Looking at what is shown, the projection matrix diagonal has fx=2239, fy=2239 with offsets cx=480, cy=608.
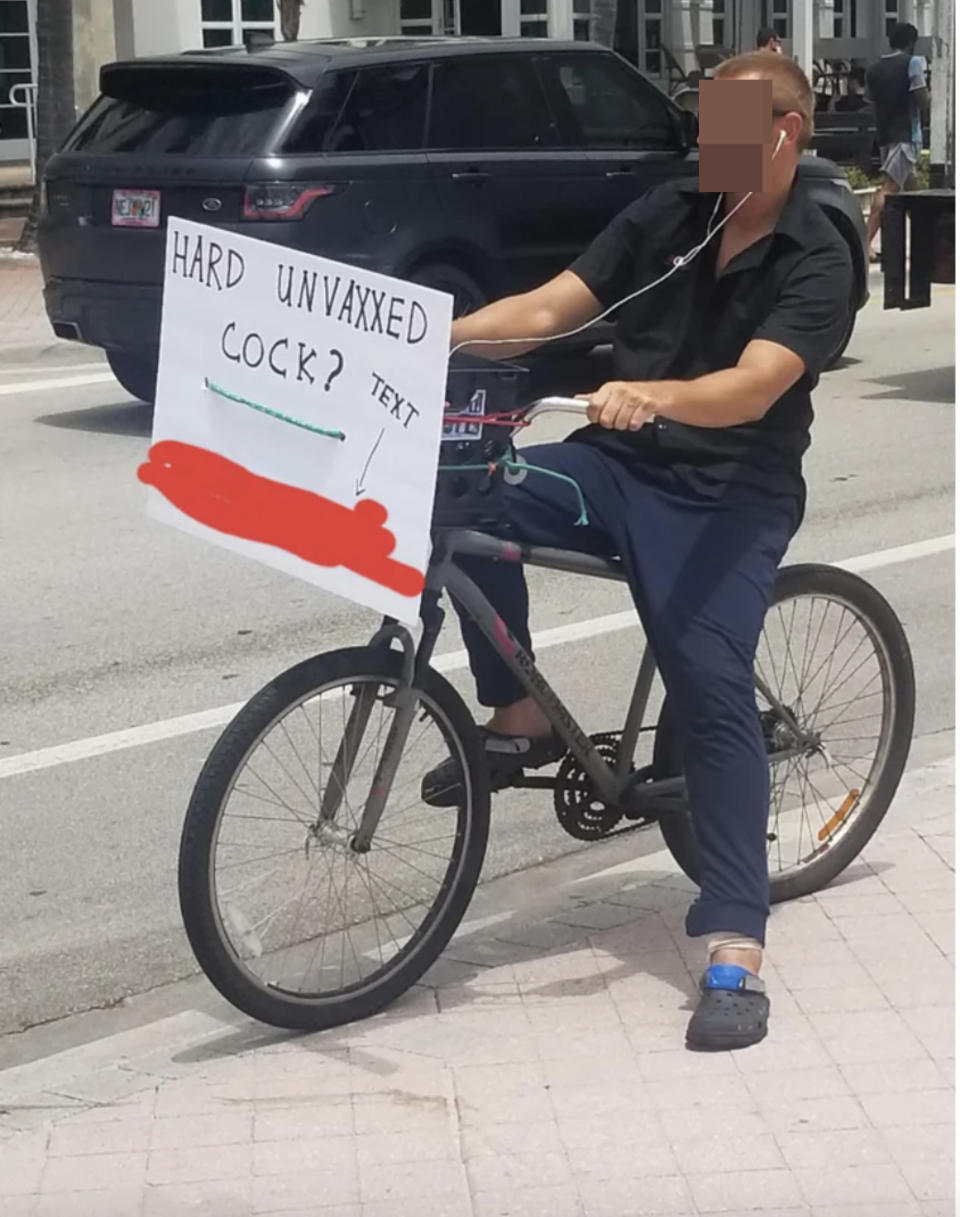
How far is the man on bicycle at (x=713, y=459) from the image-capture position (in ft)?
13.8

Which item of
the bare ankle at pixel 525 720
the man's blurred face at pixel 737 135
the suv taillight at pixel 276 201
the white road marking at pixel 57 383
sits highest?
the man's blurred face at pixel 737 135

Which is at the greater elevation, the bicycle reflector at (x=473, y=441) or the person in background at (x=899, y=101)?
the person in background at (x=899, y=101)

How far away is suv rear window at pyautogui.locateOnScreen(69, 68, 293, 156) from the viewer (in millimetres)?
10992

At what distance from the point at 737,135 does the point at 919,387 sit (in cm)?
878

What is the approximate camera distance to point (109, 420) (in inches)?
469

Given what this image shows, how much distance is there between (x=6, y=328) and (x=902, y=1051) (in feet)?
39.2

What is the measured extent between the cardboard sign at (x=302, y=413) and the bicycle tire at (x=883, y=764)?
0.86 metres

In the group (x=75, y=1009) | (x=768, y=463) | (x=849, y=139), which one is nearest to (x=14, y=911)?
(x=75, y=1009)

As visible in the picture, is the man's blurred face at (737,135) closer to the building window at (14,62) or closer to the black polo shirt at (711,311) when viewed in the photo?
the black polo shirt at (711,311)

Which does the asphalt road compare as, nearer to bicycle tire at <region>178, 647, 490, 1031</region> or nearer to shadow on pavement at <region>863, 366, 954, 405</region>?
shadow on pavement at <region>863, 366, 954, 405</region>

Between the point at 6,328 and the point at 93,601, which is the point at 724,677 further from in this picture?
the point at 6,328

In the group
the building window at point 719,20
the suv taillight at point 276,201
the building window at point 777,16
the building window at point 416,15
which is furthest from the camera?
the building window at point 777,16

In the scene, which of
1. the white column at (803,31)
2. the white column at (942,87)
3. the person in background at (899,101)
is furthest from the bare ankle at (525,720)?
the white column at (803,31)

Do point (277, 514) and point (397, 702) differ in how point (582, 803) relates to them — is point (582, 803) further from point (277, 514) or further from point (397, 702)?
point (277, 514)
